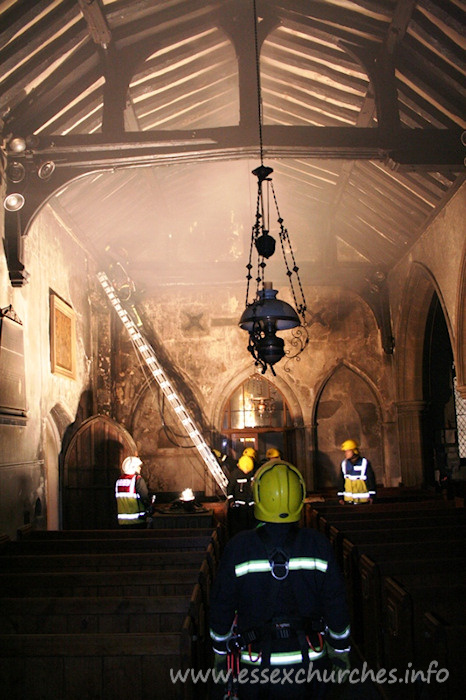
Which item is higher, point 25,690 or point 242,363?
point 242,363

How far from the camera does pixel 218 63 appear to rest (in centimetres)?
834

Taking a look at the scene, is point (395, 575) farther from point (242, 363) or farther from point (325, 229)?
point (325, 229)

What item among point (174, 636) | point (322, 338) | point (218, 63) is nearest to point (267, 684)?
point (174, 636)

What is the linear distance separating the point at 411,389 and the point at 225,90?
248 inches

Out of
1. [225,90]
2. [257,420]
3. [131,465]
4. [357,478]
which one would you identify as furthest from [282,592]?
[257,420]

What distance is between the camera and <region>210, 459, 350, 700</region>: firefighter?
2623 millimetres

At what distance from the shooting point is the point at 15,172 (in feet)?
22.6

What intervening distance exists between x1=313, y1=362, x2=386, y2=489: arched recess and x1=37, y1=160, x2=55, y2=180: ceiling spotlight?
702 centimetres

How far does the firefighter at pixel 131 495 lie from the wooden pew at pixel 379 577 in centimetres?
356

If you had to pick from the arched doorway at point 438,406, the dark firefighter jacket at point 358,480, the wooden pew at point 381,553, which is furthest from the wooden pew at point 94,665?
the arched doorway at point 438,406

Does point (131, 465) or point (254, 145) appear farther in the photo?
point (131, 465)

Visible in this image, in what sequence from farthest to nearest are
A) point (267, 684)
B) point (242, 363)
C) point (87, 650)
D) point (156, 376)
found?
1. point (242, 363)
2. point (156, 376)
3. point (87, 650)
4. point (267, 684)

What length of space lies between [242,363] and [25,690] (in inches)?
371

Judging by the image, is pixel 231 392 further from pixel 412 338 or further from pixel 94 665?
pixel 94 665
